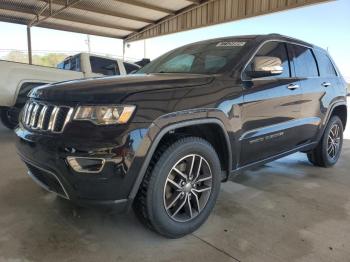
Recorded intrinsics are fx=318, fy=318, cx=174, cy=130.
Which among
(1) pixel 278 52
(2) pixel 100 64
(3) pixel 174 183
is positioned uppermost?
(2) pixel 100 64

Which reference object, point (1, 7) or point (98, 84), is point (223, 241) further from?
point (1, 7)

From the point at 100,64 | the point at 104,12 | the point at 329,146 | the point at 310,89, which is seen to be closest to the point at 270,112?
the point at 310,89

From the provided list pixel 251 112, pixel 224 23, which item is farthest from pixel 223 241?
pixel 224 23

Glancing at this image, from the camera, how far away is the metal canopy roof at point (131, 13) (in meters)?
12.1

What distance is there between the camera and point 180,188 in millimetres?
2471

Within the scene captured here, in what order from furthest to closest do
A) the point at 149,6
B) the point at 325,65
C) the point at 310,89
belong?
1. the point at 149,6
2. the point at 325,65
3. the point at 310,89

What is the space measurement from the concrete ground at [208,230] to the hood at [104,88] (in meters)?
A: 1.06

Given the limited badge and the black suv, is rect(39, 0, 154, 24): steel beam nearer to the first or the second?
the black suv

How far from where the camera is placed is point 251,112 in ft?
9.52

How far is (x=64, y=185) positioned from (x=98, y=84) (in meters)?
0.75

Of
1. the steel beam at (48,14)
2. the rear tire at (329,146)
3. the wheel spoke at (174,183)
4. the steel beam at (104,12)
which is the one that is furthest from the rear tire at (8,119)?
the steel beam at (48,14)

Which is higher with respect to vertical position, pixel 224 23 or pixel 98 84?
pixel 224 23

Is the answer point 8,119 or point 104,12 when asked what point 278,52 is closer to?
point 8,119

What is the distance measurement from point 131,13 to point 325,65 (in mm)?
11840
